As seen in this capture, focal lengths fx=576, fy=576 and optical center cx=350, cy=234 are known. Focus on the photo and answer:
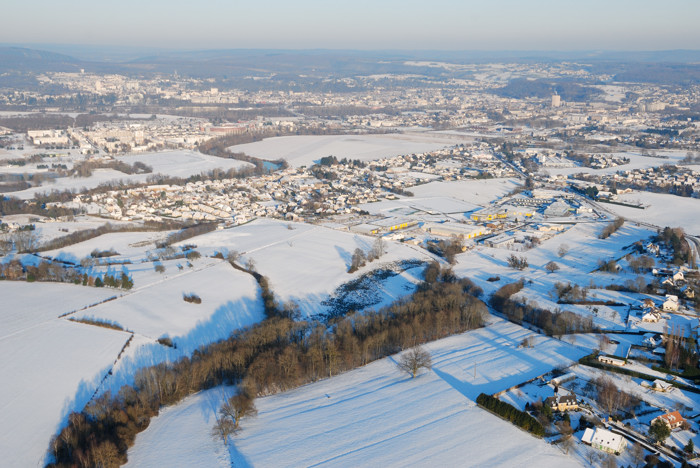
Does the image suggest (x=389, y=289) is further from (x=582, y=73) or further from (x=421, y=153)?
(x=582, y=73)

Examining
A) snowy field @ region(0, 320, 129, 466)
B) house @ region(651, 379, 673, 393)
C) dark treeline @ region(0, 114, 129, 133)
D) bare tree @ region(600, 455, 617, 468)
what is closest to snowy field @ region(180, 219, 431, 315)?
snowy field @ region(0, 320, 129, 466)

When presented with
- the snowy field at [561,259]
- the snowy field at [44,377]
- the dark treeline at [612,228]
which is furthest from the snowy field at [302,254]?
the dark treeline at [612,228]

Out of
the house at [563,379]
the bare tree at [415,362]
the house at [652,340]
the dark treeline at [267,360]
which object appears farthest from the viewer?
the house at [652,340]

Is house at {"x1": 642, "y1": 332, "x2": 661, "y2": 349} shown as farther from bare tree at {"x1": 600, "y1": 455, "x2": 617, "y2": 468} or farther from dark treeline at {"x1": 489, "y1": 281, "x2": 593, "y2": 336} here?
bare tree at {"x1": 600, "y1": 455, "x2": 617, "y2": 468}

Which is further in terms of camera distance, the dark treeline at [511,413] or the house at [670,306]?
the house at [670,306]

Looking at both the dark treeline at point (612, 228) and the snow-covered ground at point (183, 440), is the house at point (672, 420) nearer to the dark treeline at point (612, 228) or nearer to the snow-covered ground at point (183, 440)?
the snow-covered ground at point (183, 440)

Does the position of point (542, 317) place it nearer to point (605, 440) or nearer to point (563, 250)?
point (605, 440)

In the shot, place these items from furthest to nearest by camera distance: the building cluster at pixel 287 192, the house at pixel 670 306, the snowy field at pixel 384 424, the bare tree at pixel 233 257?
the building cluster at pixel 287 192
the bare tree at pixel 233 257
the house at pixel 670 306
the snowy field at pixel 384 424

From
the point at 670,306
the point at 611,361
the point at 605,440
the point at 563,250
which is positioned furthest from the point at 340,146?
the point at 605,440
